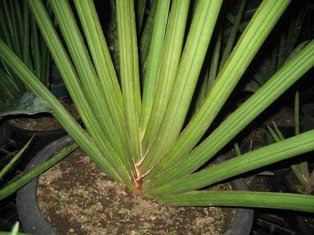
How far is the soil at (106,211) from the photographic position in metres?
0.56

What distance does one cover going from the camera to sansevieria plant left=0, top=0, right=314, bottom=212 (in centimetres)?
42

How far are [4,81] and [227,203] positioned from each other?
77cm

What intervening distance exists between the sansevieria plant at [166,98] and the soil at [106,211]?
3 centimetres

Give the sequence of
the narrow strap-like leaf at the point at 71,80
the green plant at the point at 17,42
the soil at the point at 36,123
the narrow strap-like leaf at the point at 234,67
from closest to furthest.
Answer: the narrow strap-like leaf at the point at 234,67
the narrow strap-like leaf at the point at 71,80
the green plant at the point at 17,42
the soil at the point at 36,123

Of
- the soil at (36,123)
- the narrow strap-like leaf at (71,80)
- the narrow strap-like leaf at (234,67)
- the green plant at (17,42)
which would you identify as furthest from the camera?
the soil at (36,123)

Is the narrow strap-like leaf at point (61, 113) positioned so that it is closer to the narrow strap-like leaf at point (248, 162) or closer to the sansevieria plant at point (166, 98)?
the sansevieria plant at point (166, 98)

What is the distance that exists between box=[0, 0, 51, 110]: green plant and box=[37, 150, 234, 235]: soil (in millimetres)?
422

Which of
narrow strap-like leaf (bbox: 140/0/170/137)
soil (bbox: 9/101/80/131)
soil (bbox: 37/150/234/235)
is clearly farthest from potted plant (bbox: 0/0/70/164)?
narrow strap-like leaf (bbox: 140/0/170/137)

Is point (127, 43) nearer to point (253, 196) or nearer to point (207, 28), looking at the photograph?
point (207, 28)

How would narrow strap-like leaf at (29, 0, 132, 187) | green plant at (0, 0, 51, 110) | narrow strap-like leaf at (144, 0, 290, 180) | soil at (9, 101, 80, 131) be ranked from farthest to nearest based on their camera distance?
soil at (9, 101, 80, 131) < green plant at (0, 0, 51, 110) < narrow strap-like leaf at (29, 0, 132, 187) < narrow strap-like leaf at (144, 0, 290, 180)

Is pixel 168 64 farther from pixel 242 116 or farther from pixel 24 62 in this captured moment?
pixel 24 62

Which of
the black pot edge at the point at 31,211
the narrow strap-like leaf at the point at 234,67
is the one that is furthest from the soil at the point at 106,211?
the narrow strap-like leaf at the point at 234,67

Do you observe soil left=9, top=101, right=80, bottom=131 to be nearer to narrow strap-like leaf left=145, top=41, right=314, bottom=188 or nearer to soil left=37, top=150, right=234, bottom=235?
soil left=37, top=150, right=234, bottom=235

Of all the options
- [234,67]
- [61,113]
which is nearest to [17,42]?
[61,113]
